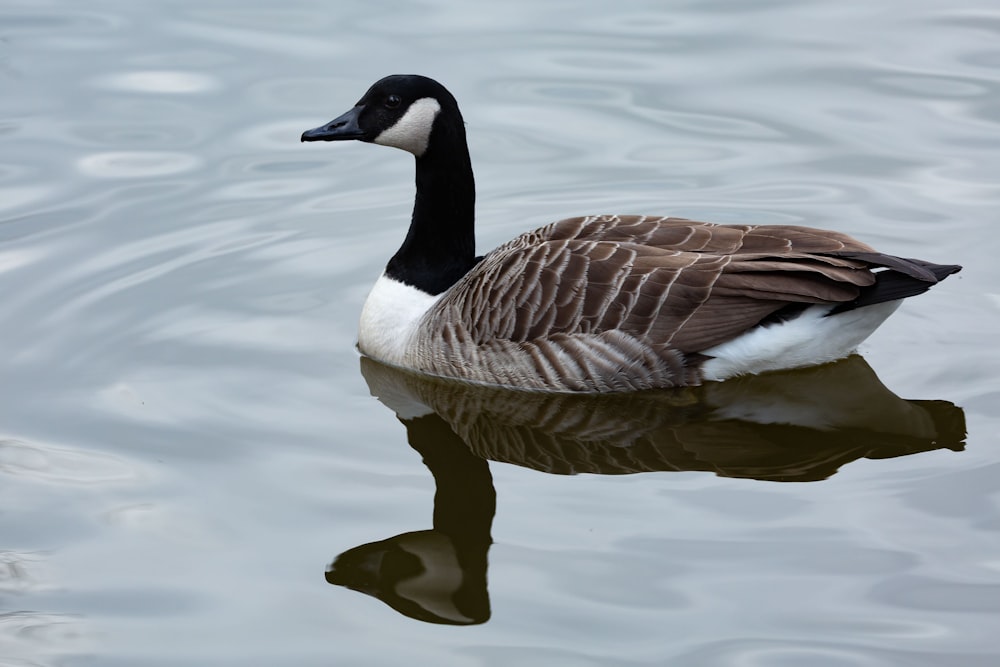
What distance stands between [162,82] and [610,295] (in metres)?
6.73

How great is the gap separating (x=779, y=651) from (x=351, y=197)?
21.4ft

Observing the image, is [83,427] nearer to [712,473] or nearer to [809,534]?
[712,473]

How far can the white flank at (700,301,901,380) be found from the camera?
8.43 meters

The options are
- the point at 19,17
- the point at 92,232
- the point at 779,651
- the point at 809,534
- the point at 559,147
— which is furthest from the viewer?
the point at 19,17

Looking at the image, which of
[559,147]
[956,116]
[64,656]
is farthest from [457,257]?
[956,116]

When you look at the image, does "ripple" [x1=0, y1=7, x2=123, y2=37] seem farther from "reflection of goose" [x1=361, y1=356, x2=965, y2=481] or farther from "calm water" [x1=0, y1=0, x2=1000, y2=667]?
"reflection of goose" [x1=361, y1=356, x2=965, y2=481]

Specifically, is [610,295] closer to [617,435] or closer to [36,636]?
[617,435]

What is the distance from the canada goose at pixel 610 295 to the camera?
8367 mm

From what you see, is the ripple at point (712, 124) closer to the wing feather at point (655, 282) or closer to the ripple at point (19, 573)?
the wing feather at point (655, 282)

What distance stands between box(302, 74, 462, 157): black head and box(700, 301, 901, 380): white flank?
7.60 feet

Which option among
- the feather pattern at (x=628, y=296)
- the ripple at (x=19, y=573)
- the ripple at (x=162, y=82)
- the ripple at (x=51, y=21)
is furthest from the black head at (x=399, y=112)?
the ripple at (x=51, y=21)

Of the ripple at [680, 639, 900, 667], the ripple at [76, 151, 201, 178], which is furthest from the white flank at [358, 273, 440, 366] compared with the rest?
the ripple at [680, 639, 900, 667]

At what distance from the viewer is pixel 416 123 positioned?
9.17m

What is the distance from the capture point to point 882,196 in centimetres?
1129
